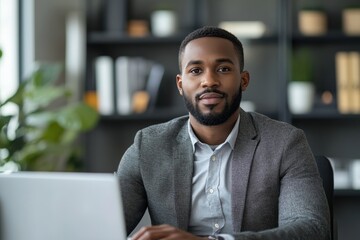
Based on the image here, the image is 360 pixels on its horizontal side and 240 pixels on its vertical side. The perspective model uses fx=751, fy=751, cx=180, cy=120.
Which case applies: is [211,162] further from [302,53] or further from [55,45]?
[55,45]

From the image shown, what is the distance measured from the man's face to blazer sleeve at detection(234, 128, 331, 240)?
7.4 inches

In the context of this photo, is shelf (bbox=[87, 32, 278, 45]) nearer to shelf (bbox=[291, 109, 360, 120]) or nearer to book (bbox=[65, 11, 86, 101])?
book (bbox=[65, 11, 86, 101])

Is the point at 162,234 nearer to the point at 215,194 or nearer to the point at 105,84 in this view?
the point at 215,194

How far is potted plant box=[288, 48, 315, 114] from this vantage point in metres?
4.17

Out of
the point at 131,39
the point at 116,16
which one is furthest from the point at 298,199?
the point at 116,16

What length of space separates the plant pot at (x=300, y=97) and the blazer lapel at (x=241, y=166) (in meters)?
2.21

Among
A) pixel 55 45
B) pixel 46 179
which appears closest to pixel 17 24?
pixel 55 45

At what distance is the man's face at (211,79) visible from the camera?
1.87 metres

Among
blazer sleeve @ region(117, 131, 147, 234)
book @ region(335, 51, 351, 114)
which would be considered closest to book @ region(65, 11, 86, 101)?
book @ region(335, 51, 351, 114)

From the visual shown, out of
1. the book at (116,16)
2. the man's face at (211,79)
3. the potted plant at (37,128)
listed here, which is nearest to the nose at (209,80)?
the man's face at (211,79)

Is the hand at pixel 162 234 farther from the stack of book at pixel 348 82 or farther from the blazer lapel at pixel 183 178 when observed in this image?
the stack of book at pixel 348 82

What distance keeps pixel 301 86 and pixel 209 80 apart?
2387mm

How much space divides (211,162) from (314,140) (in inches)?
99.2

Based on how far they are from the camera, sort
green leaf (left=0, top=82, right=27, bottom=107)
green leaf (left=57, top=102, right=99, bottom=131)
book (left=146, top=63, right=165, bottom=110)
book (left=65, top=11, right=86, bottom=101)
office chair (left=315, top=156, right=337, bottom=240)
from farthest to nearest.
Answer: book (left=65, top=11, right=86, bottom=101)
book (left=146, top=63, right=165, bottom=110)
green leaf (left=57, top=102, right=99, bottom=131)
green leaf (left=0, top=82, right=27, bottom=107)
office chair (left=315, top=156, right=337, bottom=240)
